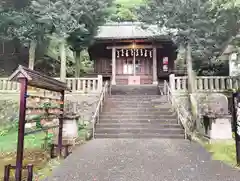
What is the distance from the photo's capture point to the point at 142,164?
5.11 meters

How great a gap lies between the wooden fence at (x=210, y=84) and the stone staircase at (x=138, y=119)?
3.74ft

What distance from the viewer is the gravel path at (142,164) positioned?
14.1 feet

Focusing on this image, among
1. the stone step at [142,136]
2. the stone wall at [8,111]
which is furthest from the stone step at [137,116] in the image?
the stone wall at [8,111]

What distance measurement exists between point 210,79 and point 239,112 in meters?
7.18

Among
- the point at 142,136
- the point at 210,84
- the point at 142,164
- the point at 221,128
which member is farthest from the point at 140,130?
the point at 210,84

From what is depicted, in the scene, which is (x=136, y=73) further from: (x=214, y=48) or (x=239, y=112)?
(x=239, y=112)

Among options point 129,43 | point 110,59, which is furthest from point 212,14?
point 110,59

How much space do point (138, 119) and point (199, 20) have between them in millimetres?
5749

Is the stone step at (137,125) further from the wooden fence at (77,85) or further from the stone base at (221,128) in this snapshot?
the wooden fence at (77,85)

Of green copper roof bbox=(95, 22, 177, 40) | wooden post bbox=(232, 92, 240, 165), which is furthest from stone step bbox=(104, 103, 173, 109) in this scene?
green copper roof bbox=(95, 22, 177, 40)

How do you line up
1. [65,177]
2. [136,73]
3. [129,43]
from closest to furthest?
1. [65,177]
2. [129,43]
3. [136,73]

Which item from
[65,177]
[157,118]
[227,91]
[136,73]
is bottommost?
[65,177]

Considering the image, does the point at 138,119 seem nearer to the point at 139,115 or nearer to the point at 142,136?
the point at 139,115

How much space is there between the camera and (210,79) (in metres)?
11.8
